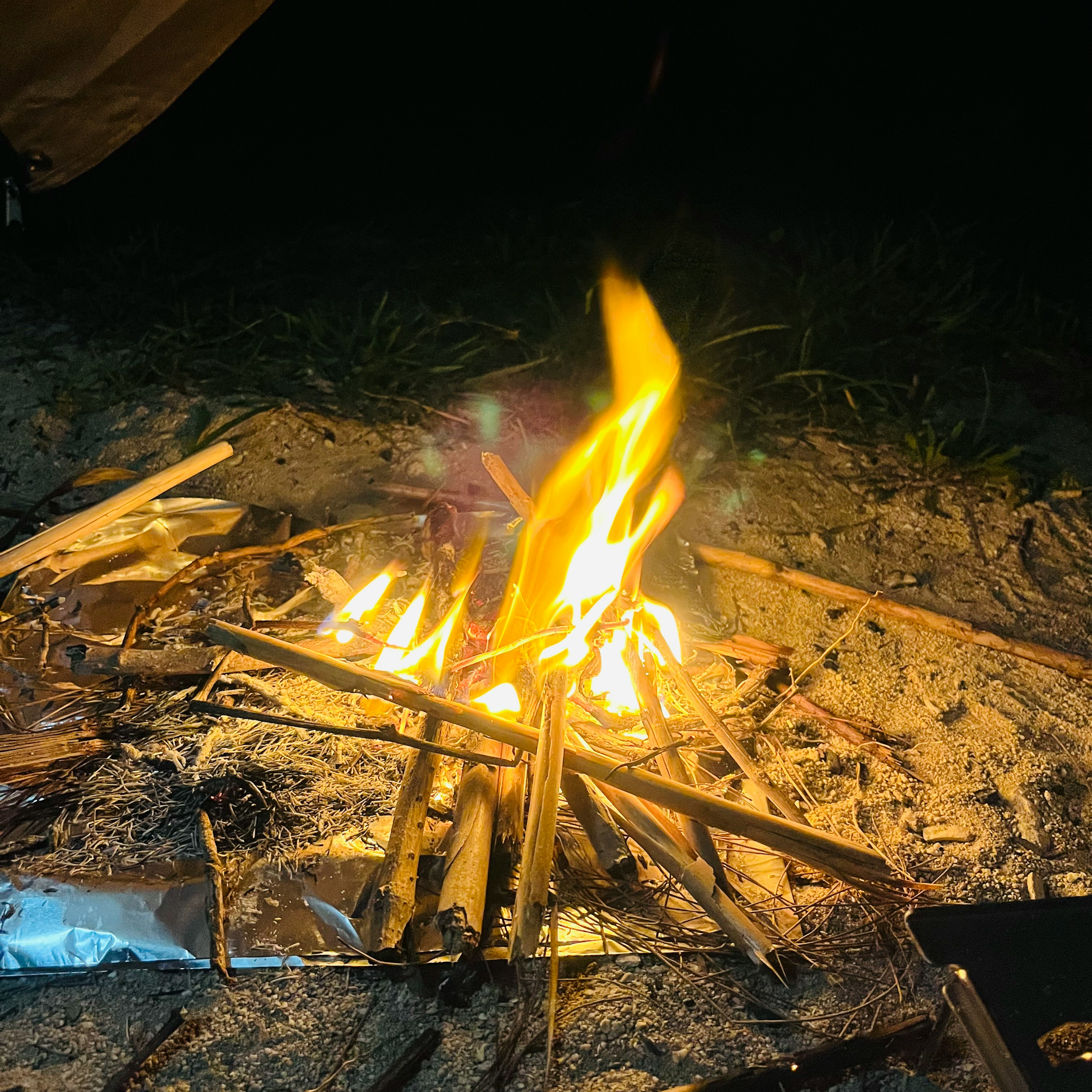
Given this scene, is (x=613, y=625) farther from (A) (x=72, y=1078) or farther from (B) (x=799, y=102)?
(B) (x=799, y=102)

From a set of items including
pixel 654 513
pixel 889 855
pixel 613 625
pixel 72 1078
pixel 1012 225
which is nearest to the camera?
pixel 72 1078

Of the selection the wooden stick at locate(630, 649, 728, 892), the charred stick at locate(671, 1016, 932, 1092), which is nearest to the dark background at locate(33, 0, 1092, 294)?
the wooden stick at locate(630, 649, 728, 892)

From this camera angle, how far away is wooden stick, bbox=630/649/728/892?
7.46 ft

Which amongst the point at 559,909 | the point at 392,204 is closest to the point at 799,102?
the point at 392,204

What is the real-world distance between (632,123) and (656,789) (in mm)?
5834

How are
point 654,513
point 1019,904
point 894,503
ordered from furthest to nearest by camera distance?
point 894,503
point 654,513
point 1019,904

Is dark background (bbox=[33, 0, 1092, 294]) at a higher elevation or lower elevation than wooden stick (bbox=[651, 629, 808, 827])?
higher

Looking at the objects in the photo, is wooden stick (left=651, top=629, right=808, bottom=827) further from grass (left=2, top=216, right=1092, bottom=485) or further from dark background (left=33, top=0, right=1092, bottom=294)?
dark background (left=33, top=0, right=1092, bottom=294)

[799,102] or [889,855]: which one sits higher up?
[799,102]

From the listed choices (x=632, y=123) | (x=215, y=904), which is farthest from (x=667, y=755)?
(x=632, y=123)

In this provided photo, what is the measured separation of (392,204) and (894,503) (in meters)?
4.41

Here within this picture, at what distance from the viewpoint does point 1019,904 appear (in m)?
2.17

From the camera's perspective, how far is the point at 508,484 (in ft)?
11.5

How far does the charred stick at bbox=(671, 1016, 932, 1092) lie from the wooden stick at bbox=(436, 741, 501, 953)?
58 centimetres
